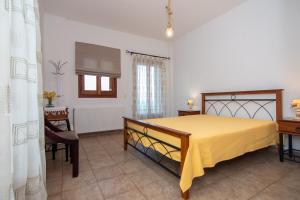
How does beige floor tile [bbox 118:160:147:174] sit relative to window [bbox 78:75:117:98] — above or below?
below

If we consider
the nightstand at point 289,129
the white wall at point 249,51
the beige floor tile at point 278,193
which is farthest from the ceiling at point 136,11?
the beige floor tile at point 278,193

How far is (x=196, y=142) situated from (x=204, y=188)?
568 millimetres

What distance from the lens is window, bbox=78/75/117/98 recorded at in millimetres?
4125

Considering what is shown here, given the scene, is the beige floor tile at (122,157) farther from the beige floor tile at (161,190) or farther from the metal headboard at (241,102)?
the metal headboard at (241,102)

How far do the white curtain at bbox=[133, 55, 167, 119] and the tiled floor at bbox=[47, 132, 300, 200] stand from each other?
2.24 meters

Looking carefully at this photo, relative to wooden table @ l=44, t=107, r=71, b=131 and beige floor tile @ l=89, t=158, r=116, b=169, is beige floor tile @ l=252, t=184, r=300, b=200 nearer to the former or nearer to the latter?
beige floor tile @ l=89, t=158, r=116, b=169

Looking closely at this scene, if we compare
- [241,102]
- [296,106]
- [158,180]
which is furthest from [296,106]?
[158,180]

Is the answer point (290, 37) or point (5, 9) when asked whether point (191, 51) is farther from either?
point (5, 9)

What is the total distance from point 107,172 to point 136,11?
3291 mm

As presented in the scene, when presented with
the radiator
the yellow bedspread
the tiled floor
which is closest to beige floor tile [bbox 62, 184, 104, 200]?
the tiled floor

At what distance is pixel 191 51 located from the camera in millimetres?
4625

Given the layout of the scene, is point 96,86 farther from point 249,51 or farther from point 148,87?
point 249,51

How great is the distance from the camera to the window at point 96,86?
13.5ft

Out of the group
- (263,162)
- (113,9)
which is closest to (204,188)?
(263,162)
